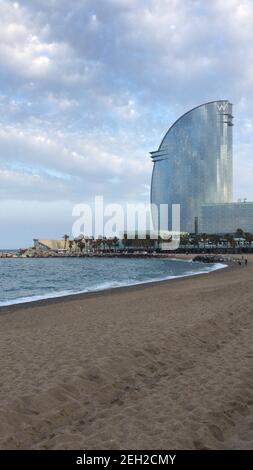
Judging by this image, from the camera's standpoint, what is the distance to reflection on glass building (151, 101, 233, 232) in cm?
18100

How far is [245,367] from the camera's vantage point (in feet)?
23.4

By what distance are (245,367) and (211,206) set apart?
579ft

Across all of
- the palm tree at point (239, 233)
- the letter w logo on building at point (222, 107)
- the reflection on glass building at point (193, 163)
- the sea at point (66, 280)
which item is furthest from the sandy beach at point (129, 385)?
the letter w logo on building at point (222, 107)

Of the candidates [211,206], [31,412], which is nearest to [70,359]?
[31,412]

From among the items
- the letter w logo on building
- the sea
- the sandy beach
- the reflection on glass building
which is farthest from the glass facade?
the sandy beach

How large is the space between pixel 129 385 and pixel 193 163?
179 meters

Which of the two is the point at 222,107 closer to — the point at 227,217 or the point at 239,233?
the point at 227,217

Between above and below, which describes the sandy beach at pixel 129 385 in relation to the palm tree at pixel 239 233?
below

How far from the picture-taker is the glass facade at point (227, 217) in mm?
177625

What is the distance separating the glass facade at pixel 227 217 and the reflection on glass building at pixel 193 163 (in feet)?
14.1

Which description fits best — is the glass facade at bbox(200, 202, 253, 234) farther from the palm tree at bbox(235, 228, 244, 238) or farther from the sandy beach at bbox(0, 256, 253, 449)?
the sandy beach at bbox(0, 256, 253, 449)

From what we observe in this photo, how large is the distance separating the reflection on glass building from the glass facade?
4.30 metres

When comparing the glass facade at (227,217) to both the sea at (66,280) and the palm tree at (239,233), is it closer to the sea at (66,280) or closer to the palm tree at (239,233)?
the palm tree at (239,233)

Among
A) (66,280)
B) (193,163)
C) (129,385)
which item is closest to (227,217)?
(193,163)
